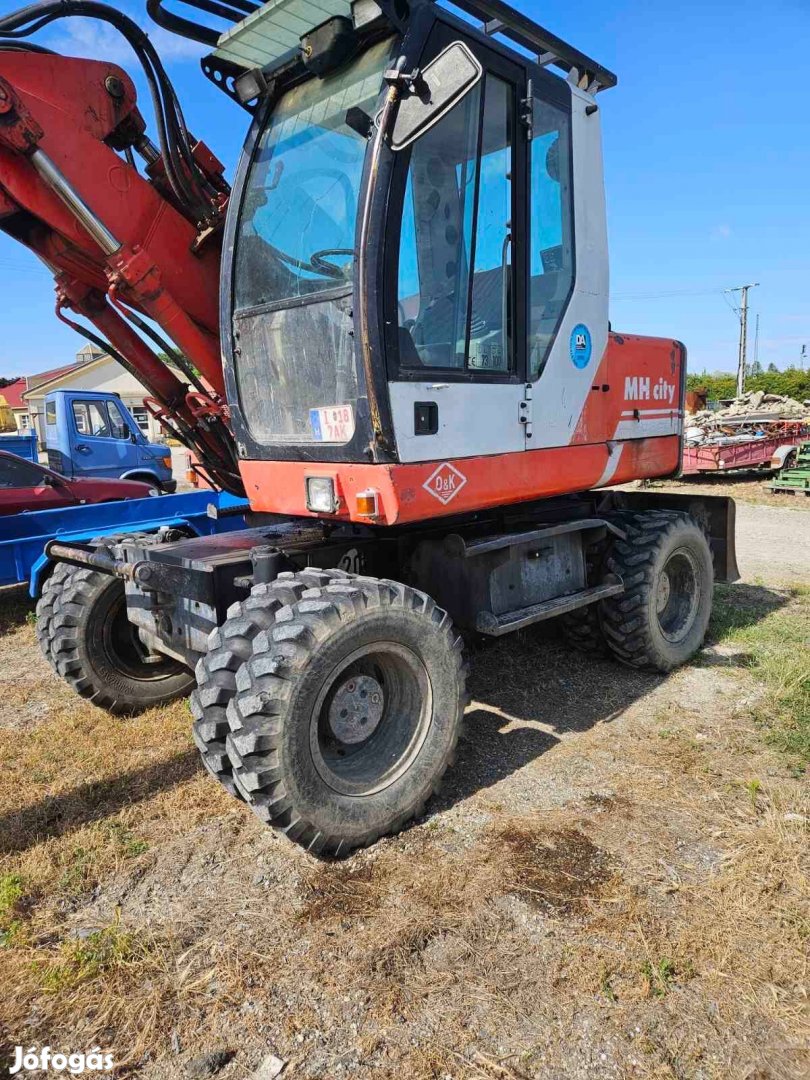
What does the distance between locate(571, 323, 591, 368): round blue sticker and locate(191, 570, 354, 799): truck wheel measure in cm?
211

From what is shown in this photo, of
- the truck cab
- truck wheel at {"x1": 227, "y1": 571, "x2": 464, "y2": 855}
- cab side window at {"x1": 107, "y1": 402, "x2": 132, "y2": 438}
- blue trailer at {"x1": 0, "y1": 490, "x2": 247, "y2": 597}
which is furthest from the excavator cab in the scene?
cab side window at {"x1": 107, "y1": 402, "x2": 132, "y2": 438}

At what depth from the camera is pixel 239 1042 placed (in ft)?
7.04

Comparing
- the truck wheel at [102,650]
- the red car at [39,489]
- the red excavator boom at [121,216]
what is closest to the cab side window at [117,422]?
the red car at [39,489]

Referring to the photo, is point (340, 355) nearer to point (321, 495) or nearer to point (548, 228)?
point (321, 495)

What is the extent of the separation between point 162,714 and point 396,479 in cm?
Result: 236

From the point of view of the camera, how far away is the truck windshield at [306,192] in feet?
10.4

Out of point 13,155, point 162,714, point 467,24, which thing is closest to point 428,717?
point 162,714

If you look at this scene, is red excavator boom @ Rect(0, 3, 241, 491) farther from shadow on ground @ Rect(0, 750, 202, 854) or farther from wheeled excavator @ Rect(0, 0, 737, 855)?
shadow on ground @ Rect(0, 750, 202, 854)

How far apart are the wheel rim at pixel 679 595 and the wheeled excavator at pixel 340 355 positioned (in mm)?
562

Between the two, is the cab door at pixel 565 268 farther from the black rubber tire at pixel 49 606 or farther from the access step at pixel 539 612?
the black rubber tire at pixel 49 606

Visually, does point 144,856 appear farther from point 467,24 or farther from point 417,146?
point 467,24

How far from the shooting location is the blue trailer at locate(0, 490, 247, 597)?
600 cm

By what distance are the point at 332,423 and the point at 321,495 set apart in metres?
0.33

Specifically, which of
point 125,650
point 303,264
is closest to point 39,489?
point 125,650
